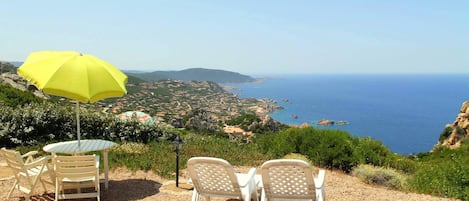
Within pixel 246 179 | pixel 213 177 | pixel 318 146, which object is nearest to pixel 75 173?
pixel 213 177

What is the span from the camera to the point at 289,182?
4.29 metres

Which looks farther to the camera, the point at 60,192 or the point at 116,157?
the point at 116,157

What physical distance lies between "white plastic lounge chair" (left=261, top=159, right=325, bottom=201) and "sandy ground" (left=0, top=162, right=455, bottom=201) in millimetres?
1670

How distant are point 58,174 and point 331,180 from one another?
16.1ft

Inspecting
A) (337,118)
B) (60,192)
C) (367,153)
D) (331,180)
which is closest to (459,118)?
(367,153)

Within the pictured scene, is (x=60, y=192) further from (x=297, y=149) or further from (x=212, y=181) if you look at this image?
(x=297, y=149)

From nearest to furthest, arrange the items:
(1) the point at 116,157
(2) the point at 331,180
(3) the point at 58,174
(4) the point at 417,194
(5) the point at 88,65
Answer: (3) the point at 58,174
(5) the point at 88,65
(4) the point at 417,194
(2) the point at 331,180
(1) the point at 116,157

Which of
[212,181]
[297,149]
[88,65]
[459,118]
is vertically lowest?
[459,118]

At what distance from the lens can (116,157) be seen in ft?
27.1

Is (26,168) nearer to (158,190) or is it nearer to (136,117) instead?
(158,190)

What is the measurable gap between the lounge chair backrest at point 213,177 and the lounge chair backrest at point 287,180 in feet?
1.25

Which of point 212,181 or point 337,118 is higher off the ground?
A: point 212,181

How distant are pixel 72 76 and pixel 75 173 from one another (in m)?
1.37

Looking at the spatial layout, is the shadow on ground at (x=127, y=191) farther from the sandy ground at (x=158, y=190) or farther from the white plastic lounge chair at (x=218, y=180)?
the white plastic lounge chair at (x=218, y=180)
